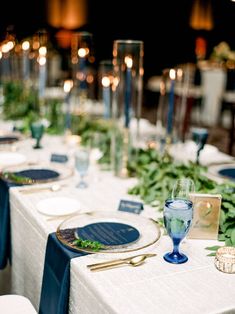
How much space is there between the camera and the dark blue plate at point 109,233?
1.59 m

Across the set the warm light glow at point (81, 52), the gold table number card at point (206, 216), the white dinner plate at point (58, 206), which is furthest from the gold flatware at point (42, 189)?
the warm light glow at point (81, 52)

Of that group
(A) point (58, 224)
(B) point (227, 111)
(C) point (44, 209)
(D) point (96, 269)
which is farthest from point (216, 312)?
(B) point (227, 111)

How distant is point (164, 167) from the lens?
89.0 inches

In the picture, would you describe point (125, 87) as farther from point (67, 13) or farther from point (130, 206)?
point (67, 13)

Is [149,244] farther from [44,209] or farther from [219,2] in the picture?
[219,2]

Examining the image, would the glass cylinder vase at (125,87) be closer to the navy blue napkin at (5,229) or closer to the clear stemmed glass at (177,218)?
the navy blue napkin at (5,229)

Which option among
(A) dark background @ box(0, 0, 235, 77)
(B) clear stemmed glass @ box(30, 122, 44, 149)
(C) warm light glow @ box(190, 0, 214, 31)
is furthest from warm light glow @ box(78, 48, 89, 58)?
(C) warm light glow @ box(190, 0, 214, 31)

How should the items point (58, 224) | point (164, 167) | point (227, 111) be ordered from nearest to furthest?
point (58, 224) < point (164, 167) < point (227, 111)

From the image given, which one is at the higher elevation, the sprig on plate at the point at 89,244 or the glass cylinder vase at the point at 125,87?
the glass cylinder vase at the point at 125,87

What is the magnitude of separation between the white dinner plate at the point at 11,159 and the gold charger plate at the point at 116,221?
0.89 metres

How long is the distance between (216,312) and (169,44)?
989 centimetres

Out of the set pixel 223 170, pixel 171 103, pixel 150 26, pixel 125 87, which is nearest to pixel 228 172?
pixel 223 170

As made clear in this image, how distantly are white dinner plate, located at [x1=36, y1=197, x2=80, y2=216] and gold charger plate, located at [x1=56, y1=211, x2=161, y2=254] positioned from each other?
3.7 inches

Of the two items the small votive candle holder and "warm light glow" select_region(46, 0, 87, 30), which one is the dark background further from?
the small votive candle holder
